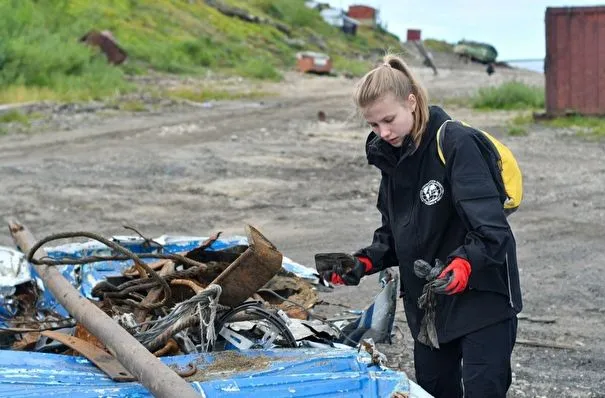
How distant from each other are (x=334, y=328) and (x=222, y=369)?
789mm

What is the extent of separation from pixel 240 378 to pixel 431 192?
3.10 feet

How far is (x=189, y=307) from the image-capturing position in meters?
3.34

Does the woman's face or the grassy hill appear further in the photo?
the grassy hill

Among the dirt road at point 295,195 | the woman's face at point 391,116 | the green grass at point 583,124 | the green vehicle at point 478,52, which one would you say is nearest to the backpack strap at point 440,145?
the woman's face at point 391,116

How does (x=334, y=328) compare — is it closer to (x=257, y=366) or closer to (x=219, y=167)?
(x=257, y=366)

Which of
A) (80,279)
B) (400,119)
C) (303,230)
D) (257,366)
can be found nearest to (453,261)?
(400,119)

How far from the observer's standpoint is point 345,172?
12250 millimetres

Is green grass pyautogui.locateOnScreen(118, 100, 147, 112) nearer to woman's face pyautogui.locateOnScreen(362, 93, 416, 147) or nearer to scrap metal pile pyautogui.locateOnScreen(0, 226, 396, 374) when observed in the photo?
scrap metal pile pyautogui.locateOnScreen(0, 226, 396, 374)

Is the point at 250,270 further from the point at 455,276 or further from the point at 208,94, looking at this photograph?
the point at 208,94

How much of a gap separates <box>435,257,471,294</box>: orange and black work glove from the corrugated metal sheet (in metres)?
15.3

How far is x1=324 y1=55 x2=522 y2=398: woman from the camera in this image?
311 cm

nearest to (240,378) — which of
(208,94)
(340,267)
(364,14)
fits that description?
(340,267)

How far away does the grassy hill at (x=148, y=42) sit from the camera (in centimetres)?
2112

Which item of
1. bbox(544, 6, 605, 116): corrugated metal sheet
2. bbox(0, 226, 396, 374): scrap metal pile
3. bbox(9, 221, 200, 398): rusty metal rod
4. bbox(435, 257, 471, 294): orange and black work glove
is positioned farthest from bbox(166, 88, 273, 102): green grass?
bbox(435, 257, 471, 294): orange and black work glove
